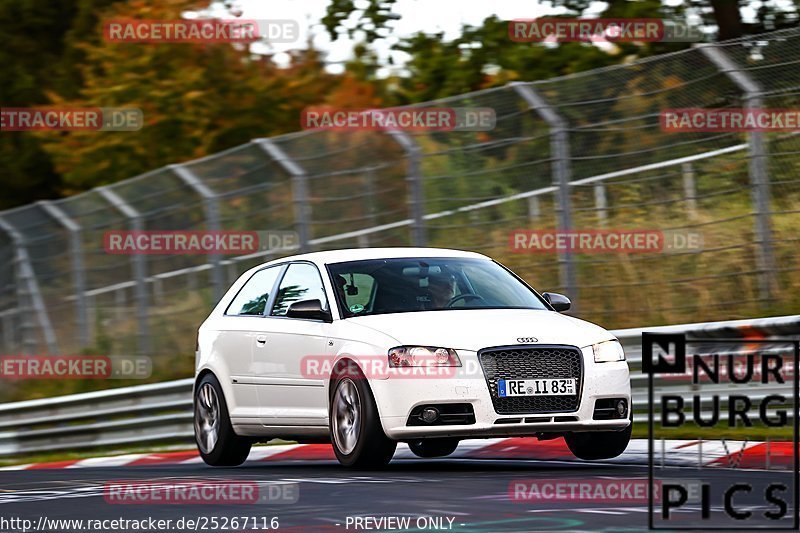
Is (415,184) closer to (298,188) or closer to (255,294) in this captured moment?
(298,188)

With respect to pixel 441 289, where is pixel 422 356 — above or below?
below

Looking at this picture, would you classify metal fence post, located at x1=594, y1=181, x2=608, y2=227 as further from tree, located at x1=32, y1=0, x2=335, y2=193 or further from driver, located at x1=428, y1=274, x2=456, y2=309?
tree, located at x1=32, y1=0, x2=335, y2=193

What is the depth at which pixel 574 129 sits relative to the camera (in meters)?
15.6

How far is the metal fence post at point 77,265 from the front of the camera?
2217cm

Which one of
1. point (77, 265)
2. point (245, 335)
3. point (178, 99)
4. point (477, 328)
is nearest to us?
point (477, 328)

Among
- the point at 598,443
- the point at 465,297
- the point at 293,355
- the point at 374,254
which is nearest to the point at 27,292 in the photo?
the point at 374,254

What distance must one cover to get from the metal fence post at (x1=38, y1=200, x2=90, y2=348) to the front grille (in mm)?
12159

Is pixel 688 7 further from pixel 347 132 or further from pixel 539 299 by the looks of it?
pixel 539 299

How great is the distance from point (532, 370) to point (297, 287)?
7.92ft

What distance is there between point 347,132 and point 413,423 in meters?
7.43

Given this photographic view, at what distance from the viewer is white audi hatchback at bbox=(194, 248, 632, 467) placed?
10789 mm

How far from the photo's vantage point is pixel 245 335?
509 inches

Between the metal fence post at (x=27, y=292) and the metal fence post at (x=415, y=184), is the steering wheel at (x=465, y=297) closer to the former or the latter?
the metal fence post at (x=415, y=184)

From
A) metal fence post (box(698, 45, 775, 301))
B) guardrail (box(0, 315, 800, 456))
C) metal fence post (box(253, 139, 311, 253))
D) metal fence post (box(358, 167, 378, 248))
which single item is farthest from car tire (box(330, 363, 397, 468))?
metal fence post (box(253, 139, 311, 253))
